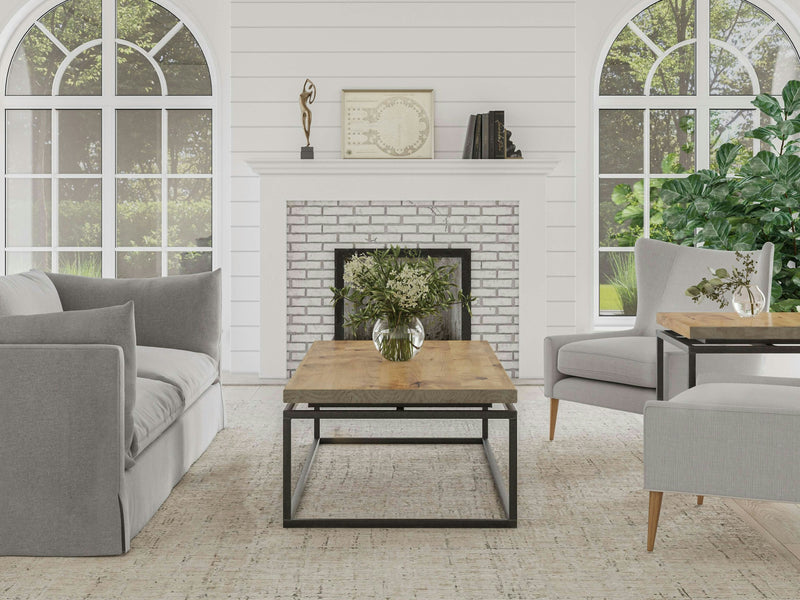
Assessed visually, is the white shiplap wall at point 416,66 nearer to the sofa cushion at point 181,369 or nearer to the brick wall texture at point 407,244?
the brick wall texture at point 407,244

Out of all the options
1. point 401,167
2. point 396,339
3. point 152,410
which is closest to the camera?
point 152,410

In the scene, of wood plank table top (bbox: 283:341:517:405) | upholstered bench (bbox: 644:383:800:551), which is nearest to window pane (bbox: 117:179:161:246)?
wood plank table top (bbox: 283:341:517:405)

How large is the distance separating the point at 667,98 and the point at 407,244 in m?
2.23

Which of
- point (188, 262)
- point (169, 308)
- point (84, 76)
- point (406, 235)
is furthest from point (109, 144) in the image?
point (169, 308)

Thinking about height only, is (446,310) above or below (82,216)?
below

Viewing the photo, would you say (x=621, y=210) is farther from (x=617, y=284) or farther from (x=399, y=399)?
(x=399, y=399)

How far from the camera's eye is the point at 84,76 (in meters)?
5.54

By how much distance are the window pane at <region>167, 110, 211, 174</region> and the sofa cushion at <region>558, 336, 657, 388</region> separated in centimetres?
321

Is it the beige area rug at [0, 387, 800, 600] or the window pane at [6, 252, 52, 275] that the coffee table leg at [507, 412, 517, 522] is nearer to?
the beige area rug at [0, 387, 800, 600]

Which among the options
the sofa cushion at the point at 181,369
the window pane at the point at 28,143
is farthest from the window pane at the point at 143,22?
the sofa cushion at the point at 181,369

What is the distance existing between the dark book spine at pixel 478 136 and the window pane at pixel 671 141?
1.36 meters

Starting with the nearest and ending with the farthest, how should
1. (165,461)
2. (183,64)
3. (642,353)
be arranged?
(165,461)
(642,353)
(183,64)

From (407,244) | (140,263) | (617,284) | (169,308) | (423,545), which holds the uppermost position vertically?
(407,244)

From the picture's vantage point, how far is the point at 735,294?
10.3ft
